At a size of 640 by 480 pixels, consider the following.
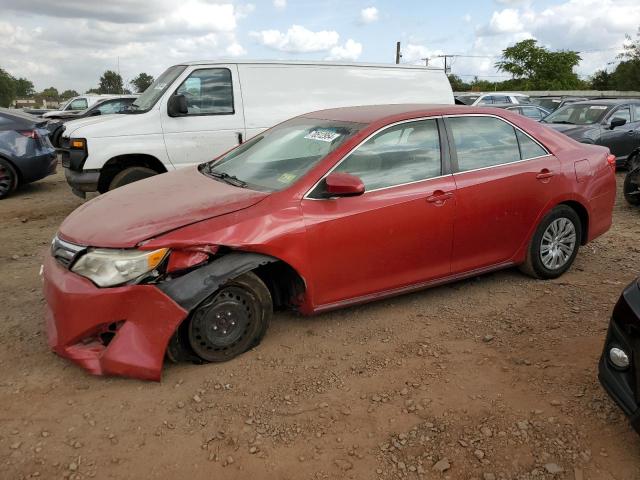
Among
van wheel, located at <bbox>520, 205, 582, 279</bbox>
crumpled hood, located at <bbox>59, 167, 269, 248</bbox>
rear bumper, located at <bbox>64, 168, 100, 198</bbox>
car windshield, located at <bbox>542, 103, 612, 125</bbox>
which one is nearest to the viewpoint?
crumpled hood, located at <bbox>59, 167, 269, 248</bbox>

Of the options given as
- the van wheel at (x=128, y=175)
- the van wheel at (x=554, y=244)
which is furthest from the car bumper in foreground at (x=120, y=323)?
the van wheel at (x=128, y=175)

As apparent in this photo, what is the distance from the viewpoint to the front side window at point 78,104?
18.2m

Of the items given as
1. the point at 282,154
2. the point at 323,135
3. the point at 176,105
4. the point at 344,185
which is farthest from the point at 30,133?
the point at 344,185

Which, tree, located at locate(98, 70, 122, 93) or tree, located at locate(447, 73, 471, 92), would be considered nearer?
tree, located at locate(98, 70, 122, 93)

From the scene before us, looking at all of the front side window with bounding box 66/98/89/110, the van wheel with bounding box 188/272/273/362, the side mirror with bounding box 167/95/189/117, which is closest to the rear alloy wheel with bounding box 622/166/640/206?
the side mirror with bounding box 167/95/189/117

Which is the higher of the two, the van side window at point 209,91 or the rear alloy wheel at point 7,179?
the van side window at point 209,91

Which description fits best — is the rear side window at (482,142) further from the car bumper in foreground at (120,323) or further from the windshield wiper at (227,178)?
the car bumper in foreground at (120,323)

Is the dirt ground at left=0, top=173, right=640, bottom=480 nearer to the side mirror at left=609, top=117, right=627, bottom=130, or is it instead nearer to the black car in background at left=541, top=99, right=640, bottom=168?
the black car in background at left=541, top=99, right=640, bottom=168

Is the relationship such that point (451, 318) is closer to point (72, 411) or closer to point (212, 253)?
point (212, 253)

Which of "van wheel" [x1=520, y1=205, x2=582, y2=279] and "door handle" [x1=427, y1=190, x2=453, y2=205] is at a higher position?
"door handle" [x1=427, y1=190, x2=453, y2=205]

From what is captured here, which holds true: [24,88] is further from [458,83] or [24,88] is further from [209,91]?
[209,91]

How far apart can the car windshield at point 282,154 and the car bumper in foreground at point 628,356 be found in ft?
6.50

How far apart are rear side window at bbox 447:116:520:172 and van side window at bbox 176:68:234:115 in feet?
11.9

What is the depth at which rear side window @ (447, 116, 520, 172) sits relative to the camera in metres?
4.04
